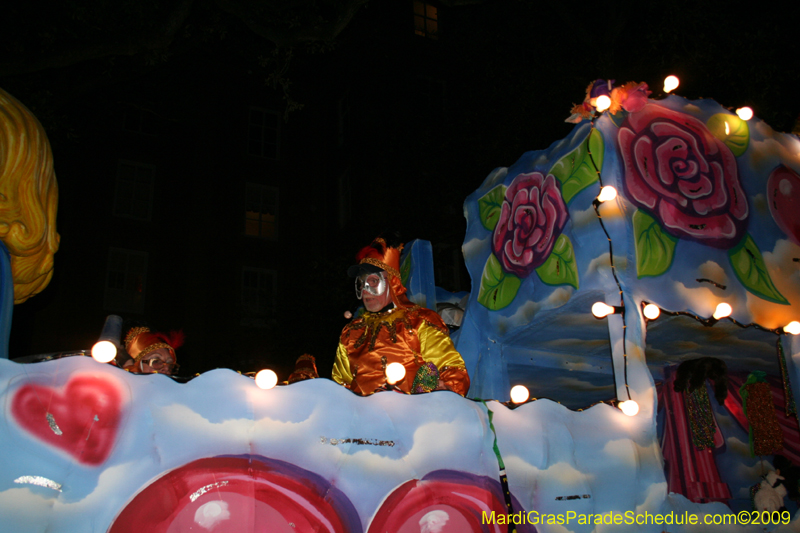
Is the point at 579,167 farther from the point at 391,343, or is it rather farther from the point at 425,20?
the point at 425,20

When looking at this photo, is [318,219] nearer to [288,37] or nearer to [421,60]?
[421,60]

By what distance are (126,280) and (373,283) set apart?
13.5 m

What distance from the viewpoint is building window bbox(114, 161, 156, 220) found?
16.9 metres

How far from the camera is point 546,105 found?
34.0ft

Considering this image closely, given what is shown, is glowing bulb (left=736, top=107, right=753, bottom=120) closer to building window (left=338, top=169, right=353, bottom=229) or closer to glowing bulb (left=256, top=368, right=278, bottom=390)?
glowing bulb (left=256, top=368, right=278, bottom=390)

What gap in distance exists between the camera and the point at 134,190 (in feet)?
56.2

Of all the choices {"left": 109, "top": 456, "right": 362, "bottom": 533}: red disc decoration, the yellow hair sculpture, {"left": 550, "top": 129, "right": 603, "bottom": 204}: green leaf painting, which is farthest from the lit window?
{"left": 109, "top": 456, "right": 362, "bottom": 533}: red disc decoration

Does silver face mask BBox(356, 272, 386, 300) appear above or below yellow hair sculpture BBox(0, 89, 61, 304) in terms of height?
above

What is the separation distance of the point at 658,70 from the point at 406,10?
32.0 feet

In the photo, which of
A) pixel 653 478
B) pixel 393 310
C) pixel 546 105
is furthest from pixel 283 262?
pixel 653 478

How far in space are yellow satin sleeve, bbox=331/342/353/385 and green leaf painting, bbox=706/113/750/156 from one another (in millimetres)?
3540

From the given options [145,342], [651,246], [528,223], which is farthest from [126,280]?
[651,246]

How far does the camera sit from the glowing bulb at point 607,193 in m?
4.25

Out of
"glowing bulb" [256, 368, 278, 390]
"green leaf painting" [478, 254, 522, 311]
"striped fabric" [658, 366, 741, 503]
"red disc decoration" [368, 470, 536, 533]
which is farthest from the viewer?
"striped fabric" [658, 366, 741, 503]
